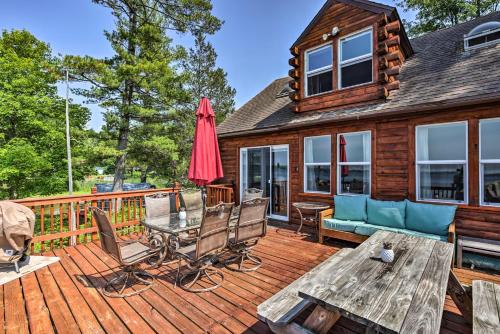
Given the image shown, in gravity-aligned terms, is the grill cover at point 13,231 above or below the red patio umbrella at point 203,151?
below

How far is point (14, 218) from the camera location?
3564mm

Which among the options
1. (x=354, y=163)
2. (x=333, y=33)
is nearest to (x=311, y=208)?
(x=354, y=163)

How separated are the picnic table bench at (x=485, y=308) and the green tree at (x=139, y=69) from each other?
10.8 meters

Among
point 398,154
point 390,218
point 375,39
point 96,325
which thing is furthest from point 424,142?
point 96,325

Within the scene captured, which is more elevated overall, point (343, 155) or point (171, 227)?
point (343, 155)

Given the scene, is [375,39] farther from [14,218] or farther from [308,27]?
[14,218]

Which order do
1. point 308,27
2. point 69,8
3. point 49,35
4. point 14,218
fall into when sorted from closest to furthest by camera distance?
point 14,218, point 308,27, point 69,8, point 49,35

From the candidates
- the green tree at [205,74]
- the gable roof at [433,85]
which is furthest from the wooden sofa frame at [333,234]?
the green tree at [205,74]

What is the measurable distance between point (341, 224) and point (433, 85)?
11.2ft

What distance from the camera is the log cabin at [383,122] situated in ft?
13.5

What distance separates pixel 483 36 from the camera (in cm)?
540

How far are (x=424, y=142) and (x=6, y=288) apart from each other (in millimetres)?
7095

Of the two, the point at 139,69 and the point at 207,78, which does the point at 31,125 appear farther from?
the point at 207,78

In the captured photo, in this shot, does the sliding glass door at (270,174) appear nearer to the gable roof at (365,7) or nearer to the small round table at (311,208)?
the small round table at (311,208)
